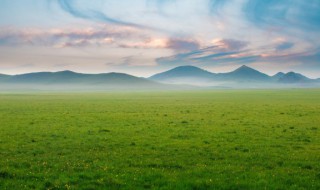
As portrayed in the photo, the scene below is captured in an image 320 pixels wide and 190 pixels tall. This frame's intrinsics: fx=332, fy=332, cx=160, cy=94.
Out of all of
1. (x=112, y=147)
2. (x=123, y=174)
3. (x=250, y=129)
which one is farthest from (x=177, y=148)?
(x=250, y=129)

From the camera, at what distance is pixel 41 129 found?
27.1m

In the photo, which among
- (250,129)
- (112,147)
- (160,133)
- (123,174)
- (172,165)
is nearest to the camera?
(123,174)

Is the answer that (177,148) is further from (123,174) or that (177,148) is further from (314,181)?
(314,181)

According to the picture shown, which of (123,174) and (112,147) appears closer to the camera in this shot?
(123,174)

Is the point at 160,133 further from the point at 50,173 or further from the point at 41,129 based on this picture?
the point at 50,173

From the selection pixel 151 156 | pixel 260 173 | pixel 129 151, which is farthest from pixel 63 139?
pixel 260 173

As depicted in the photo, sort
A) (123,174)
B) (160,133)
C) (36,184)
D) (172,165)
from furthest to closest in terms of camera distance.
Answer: (160,133), (172,165), (123,174), (36,184)

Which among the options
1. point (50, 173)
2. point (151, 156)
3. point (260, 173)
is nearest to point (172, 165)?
point (151, 156)

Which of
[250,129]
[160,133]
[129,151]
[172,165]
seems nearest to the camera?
[172,165]

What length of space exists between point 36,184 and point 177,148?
855 centimetres

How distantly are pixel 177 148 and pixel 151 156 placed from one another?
2.45 metres

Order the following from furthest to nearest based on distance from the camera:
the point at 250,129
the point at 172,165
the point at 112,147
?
1. the point at 250,129
2. the point at 112,147
3. the point at 172,165

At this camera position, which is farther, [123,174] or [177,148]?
[177,148]

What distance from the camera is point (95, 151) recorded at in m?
17.8
